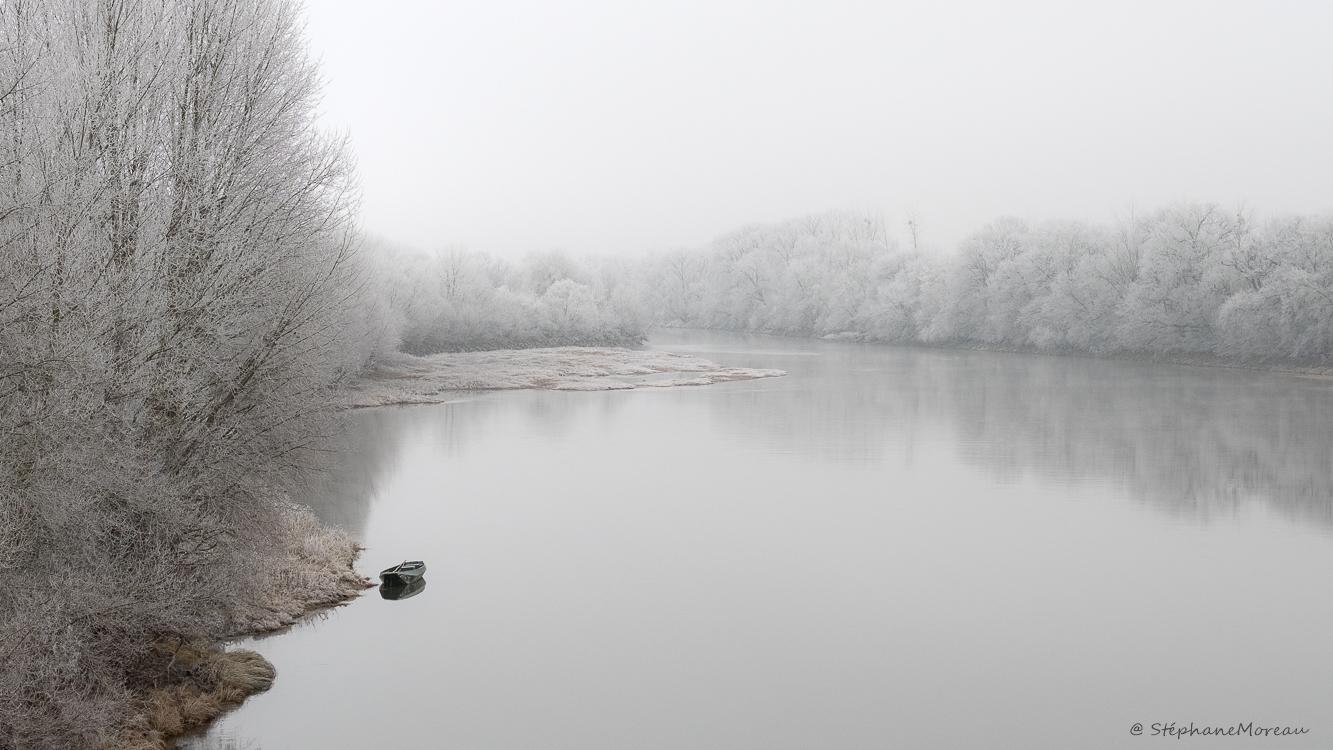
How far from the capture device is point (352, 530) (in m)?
17.5

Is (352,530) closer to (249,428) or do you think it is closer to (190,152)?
(249,428)

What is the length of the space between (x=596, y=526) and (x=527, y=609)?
462cm

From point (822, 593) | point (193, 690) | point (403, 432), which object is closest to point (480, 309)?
point (403, 432)

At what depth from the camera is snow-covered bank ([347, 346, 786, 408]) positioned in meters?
40.5

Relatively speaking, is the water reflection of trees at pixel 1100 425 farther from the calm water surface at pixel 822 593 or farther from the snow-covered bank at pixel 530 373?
the snow-covered bank at pixel 530 373

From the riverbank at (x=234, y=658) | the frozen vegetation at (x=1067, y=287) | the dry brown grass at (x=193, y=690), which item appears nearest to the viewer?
the dry brown grass at (x=193, y=690)

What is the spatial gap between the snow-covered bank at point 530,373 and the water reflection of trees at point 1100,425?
6038mm

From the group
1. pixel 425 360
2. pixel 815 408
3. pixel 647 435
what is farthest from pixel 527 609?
pixel 425 360

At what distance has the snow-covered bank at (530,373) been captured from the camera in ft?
133

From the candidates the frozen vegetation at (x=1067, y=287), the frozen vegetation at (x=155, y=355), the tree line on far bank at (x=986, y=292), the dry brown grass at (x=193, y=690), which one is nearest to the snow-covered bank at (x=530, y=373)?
the tree line on far bank at (x=986, y=292)

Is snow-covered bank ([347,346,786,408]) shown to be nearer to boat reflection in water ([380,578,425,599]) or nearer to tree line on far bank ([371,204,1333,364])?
tree line on far bank ([371,204,1333,364])

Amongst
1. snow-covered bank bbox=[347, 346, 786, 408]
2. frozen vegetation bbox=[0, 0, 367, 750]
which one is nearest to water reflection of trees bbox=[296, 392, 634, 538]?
snow-covered bank bbox=[347, 346, 786, 408]

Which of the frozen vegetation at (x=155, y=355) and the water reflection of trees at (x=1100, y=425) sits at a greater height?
the frozen vegetation at (x=155, y=355)

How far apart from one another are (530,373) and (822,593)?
36845 millimetres
